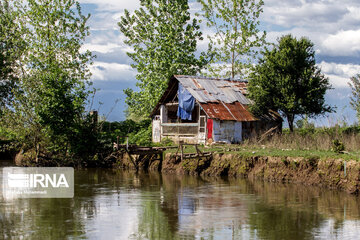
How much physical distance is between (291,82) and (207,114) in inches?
244

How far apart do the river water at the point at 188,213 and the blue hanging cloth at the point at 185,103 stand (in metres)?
10.9

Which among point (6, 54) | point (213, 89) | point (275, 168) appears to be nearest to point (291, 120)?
point (213, 89)

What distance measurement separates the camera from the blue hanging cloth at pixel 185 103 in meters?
35.0

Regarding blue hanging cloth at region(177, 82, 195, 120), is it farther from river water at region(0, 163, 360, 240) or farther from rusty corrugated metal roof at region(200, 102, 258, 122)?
river water at region(0, 163, 360, 240)

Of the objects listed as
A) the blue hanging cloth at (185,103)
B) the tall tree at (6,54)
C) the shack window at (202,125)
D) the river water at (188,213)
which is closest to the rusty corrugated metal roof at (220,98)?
the blue hanging cloth at (185,103)

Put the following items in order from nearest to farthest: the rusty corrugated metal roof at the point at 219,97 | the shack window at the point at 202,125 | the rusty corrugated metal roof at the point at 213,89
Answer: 1. the rusty corrugated metal roof at the point at 219,97
2. the rusty corrugated metal roof at the point at 213,89
3. the shack window at the point at 202,125

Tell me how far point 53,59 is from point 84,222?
81.2 ft

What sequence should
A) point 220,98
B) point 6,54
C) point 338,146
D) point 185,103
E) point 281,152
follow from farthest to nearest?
point 6,54, point 220,98, point 185,103, point 281,152, point 338,146

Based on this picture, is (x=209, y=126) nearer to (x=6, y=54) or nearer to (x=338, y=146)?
(x=338, y=146)

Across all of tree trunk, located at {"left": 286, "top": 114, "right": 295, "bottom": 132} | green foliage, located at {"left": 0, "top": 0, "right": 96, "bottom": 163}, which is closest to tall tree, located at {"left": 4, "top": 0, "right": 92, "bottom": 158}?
green foliage, located at {"left": 0, "top": 0, "right": 96, "bottom": 163}

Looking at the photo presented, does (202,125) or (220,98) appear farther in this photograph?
(220,98)

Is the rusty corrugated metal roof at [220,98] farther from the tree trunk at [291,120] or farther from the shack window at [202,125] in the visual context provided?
the shack window at [202,125]

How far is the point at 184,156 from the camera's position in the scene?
27562 millimetres

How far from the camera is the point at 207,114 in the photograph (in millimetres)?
33031
